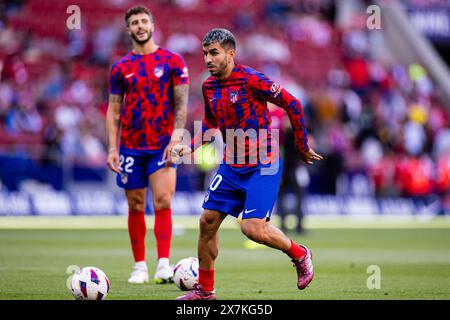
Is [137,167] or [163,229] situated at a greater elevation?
[137,167]

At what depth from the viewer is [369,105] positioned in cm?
2764

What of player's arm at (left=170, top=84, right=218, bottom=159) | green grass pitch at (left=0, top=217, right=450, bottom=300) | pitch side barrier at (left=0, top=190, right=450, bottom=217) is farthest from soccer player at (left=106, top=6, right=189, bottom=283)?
pitch side barrier at (left=0, top=190, right=450, bottom=217)

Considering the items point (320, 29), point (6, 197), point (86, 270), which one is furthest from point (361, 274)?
point (320, 29)

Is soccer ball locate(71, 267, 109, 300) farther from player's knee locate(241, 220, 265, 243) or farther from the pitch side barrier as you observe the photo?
the pitch side barrier

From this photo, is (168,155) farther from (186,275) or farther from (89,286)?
(89,286)

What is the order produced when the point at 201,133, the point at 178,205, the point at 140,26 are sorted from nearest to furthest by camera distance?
the point at 201,133, the point at 140,26, the point at 178,205

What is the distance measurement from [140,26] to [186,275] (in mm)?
2735

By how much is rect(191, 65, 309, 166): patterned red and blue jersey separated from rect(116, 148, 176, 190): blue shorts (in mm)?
1772

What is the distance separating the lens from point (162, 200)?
10.3 metres

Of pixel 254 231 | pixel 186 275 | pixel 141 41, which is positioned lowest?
pixel 186 275

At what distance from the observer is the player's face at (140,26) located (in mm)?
10258

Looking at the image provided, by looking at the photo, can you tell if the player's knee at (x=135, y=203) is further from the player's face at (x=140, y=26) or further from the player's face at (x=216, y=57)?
the player's face at (x=216, y=57)

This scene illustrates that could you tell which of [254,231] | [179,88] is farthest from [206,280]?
[179,88]
